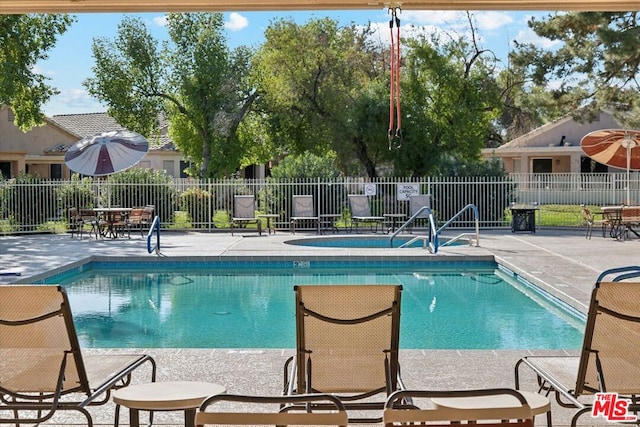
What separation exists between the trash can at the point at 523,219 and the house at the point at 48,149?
59.3 ft

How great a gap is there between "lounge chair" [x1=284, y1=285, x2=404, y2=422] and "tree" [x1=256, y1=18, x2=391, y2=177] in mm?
21188

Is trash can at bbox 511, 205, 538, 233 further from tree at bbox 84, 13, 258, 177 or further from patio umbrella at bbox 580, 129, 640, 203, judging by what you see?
tree at bbox 84, 13, 258, 177

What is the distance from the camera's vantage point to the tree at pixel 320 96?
25.1m

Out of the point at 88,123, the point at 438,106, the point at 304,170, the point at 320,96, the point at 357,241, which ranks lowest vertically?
the point at 357,241

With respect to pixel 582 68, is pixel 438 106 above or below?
below

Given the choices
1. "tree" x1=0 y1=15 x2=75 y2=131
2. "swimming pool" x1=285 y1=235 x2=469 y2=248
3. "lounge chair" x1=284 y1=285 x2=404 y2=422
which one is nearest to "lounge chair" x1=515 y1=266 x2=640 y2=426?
"lounge chair" x1=284 y1=285 x2=404 y2=422

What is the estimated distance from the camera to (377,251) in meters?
Answer: 15.1

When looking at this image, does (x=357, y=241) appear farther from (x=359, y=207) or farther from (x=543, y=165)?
(x=543, y=165)

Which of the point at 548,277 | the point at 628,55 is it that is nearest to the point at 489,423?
the point at 548,277

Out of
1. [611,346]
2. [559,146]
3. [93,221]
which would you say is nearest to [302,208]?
[93,221]

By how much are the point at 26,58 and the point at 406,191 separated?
10.6m

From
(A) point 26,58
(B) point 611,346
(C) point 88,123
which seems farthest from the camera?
(C) point 88,123

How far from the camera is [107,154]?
1861 centimetres

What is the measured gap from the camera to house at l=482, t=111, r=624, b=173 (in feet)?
120
